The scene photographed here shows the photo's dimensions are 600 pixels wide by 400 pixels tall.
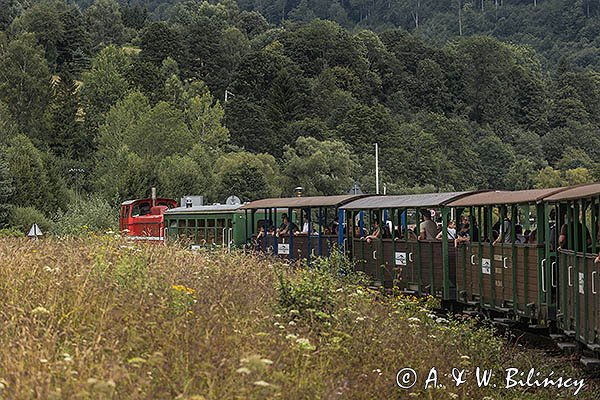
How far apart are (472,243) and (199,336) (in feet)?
37.8

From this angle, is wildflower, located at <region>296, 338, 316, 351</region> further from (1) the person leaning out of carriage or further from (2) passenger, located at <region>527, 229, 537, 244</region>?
(1) the person leaning out of carriage

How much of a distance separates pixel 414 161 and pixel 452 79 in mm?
42068

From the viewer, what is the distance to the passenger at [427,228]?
23.2m

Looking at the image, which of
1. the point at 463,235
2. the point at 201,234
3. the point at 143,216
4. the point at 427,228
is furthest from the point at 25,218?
the point at 463,235

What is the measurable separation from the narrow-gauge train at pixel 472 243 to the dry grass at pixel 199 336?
1.21m

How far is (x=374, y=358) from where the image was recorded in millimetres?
12094

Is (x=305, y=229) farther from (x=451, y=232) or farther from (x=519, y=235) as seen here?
(x=519, y=235)

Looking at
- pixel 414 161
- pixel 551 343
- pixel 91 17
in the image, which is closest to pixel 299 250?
pixel 551 343

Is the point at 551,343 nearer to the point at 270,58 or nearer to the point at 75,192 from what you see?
the point at 75,192

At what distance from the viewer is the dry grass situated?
859 centimetres

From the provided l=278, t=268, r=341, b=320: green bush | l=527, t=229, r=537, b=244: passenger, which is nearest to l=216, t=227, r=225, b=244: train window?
l=527, t=229, r=537, b=244: passenger

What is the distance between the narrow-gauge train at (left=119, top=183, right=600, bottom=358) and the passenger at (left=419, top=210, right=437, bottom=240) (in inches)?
1.0

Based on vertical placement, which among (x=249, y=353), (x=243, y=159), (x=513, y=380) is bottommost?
(x=513, y=380)

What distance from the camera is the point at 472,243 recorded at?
21.0 metres
